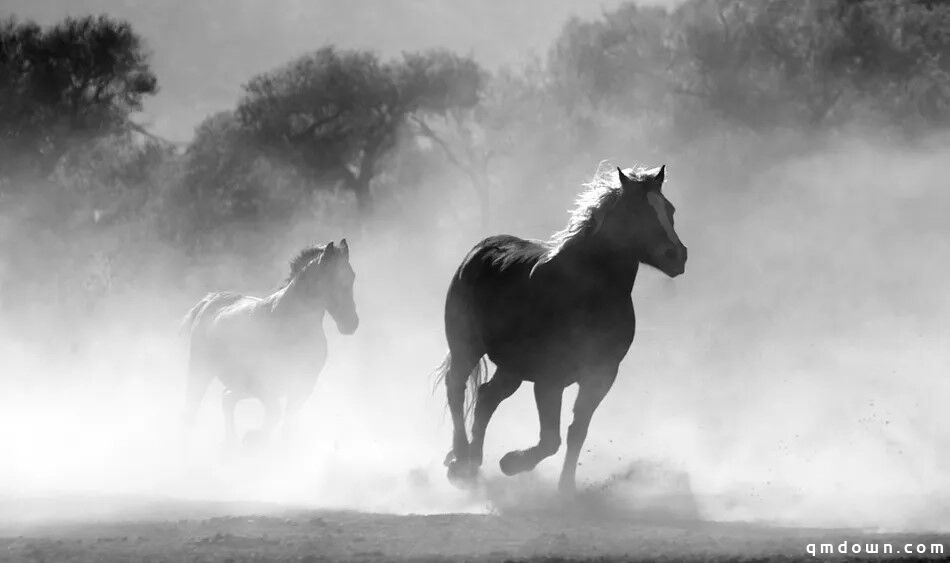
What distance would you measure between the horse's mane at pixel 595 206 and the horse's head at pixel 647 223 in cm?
6

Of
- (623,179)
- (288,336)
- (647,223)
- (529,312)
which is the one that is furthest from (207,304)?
(647,223)

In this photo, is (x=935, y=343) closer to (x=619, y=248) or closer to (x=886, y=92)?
(x=619, y=248)

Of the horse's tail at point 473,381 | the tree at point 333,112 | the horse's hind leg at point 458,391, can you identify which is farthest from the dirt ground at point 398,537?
the tree at point 333,112

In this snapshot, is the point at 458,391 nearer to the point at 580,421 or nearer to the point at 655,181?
the point at 580,421

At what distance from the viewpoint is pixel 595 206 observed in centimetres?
1389

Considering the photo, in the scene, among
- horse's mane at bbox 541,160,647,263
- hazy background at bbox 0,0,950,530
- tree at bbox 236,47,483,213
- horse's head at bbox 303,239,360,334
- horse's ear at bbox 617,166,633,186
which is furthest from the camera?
tree at bbox 236,47,483,213

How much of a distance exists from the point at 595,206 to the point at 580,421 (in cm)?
165

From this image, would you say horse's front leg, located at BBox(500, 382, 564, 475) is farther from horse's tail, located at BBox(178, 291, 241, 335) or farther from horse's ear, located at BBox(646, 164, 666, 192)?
horse's tail, located at BBox(178, 291, 241, 335)

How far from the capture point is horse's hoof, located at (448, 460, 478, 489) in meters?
14.4

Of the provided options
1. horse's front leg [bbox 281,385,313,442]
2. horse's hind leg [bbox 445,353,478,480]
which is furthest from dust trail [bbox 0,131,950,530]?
horse's front leg [bbox 281,385,313,442]

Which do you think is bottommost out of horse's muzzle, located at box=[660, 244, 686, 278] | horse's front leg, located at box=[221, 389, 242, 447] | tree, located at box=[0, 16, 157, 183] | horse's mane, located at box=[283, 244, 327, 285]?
horse's muzzle, located at box=[660, 244, 686, 278]

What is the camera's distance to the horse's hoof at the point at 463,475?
14.4 meters

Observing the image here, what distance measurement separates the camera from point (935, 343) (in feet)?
92.7

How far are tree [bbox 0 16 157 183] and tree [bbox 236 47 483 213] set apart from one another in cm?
457
